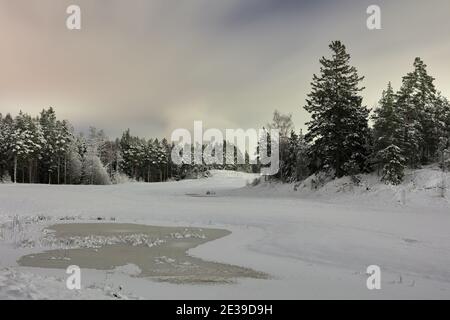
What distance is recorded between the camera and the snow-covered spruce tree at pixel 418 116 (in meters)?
34.1

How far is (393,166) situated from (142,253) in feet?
75.5

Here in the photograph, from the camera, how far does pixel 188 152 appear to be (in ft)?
410

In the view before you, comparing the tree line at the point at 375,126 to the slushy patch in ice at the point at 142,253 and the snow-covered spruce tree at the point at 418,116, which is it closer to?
the snow-covered spruce tree at the point at 418,116

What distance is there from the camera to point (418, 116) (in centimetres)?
3691

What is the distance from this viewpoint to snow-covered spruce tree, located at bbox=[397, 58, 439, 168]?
3412 cm

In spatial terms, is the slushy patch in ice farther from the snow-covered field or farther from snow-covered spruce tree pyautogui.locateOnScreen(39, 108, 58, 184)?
snow-covered spruce tree pyautogui.locateOnScreen(39, 108, 58, 184)

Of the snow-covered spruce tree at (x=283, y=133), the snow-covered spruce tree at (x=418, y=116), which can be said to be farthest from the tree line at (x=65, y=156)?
the snow-covered spruce tree at (x=418, y=116)

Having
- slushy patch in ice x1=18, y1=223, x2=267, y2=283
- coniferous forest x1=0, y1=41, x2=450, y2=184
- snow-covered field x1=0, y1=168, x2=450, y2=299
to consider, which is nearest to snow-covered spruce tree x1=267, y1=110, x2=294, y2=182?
coniferous forest x1=0, y1=41, x2=450, y2=184

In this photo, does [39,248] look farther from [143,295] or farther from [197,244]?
[143,295]

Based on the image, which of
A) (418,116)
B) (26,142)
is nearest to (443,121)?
(418,116)

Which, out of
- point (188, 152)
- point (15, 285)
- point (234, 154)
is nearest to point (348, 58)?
point (15, 285)

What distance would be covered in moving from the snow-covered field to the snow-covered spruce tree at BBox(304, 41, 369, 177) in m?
3.00

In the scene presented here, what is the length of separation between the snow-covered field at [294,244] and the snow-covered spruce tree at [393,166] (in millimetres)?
1027
